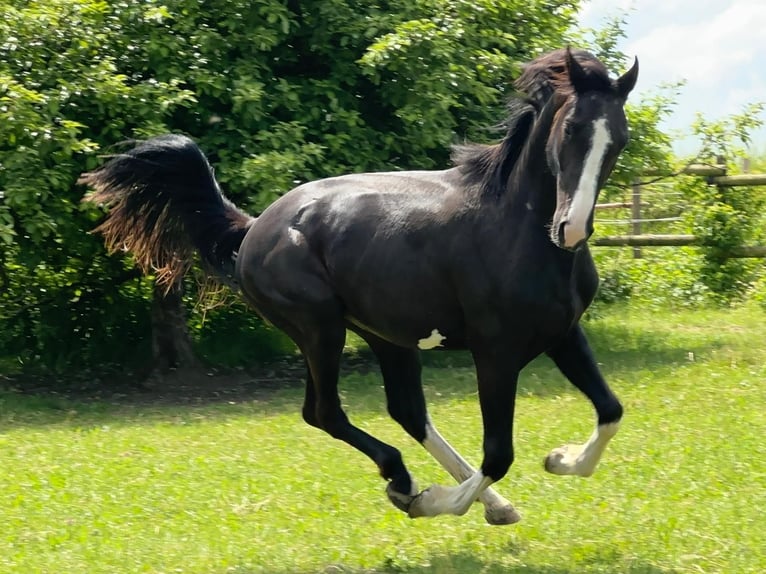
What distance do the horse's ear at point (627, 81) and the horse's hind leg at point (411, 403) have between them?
1.97 metres

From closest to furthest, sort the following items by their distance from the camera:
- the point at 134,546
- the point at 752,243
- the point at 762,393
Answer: the point at 134,546 < the point at 762,393 < the point at 752,243

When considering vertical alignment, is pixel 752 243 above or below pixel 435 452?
below

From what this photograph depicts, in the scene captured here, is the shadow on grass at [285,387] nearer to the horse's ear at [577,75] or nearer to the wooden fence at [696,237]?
the wooden fence at [696,237]

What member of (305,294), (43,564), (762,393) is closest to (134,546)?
(43,564)

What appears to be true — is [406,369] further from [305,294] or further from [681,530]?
[681,530]

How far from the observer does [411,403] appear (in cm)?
610

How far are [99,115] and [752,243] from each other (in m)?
9.34


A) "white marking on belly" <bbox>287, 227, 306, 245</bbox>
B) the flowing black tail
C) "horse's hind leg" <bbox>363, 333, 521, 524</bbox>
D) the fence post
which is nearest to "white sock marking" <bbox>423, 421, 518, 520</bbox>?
"horse's hind leg" <bbox>363, 333, 521, 524</bbox>

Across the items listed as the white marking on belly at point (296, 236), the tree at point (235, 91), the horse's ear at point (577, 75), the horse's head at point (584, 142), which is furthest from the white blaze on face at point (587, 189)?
the tree at point (235, 91)

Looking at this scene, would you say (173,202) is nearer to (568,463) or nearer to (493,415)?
(493,415)

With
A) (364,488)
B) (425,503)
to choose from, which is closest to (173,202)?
(364,488)

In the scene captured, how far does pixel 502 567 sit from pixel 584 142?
193cm

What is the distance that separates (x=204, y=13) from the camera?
1120 cm

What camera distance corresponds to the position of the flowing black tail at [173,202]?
677 centimetres
